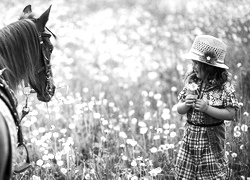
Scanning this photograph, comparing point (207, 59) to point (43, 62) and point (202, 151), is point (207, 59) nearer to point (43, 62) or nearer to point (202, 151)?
point (202, 151)

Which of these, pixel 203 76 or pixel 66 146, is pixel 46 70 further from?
pixel 203 76

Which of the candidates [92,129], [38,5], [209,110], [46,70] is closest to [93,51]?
[38,5]

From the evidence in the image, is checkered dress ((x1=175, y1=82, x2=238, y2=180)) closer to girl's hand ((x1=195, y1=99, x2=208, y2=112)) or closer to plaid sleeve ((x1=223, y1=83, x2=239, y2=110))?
plaid sleeve ((x1=223, y1=83, x2=239, y2=110))

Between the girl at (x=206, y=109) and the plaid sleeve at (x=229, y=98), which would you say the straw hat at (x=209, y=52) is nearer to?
the girl at (x=206, y=109)

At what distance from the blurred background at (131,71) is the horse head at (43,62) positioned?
1.11 ft

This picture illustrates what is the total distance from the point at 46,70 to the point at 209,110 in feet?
5.36

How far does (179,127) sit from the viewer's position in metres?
4.73

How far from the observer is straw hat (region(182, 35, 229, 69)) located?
121 inches

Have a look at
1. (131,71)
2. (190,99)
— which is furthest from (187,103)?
(131,71)

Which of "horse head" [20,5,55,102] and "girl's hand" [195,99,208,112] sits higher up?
"horse head" [20,5,55,102]

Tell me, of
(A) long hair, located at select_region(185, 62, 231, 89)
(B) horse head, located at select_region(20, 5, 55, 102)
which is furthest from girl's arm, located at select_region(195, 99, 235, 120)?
(B) horse head, located at select_region(20, 5, 55, 102)

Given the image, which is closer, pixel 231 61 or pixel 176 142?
pixel 176 142

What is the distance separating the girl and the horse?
1.39 m

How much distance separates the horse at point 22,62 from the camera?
257 cm
